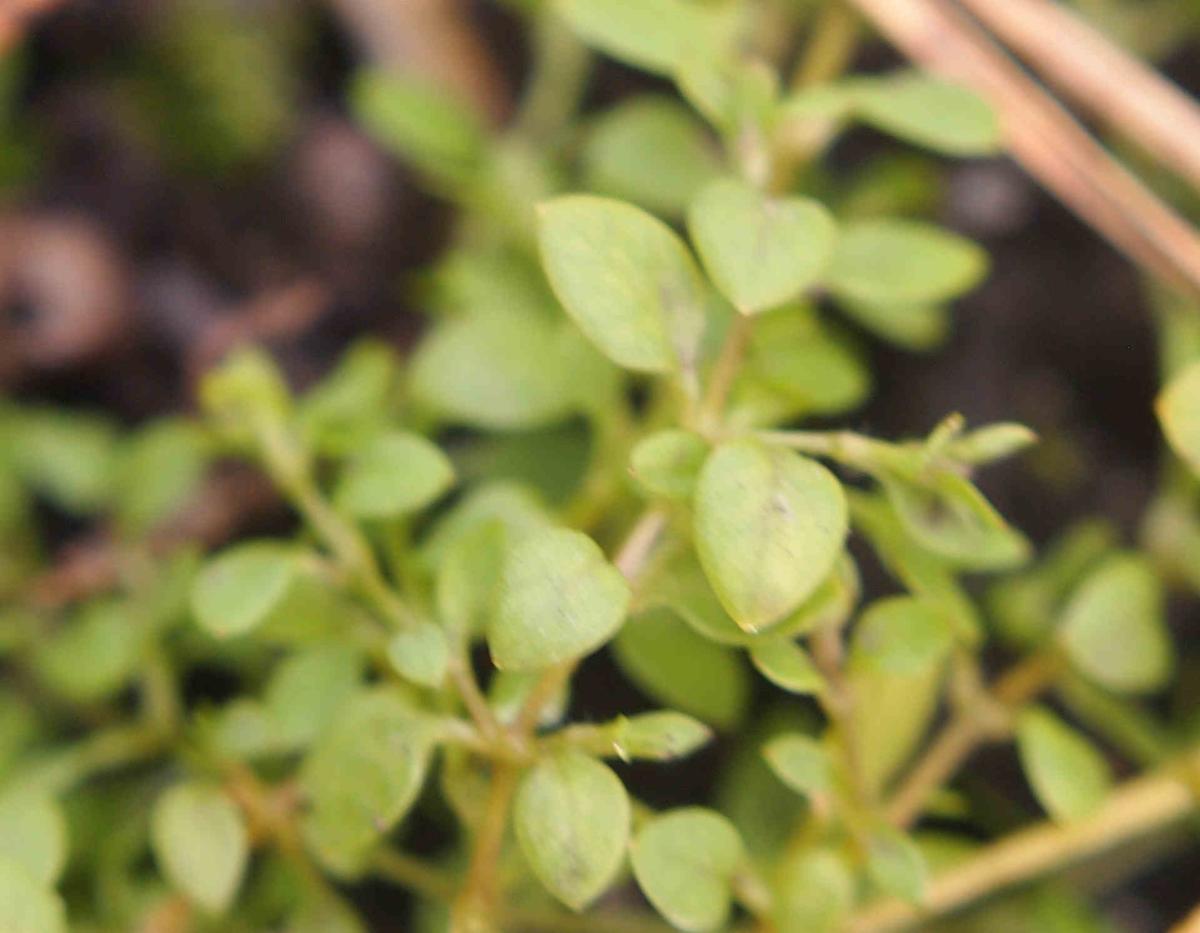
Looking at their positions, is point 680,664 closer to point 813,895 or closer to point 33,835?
point 813,895

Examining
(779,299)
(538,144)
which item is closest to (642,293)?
(779,299)

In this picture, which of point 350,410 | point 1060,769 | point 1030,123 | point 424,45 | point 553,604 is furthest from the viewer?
point 424,45

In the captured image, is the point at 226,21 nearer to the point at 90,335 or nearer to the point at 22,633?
the point at 90,335

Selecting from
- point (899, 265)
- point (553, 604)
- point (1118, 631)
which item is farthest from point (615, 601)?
point (1118, 631)

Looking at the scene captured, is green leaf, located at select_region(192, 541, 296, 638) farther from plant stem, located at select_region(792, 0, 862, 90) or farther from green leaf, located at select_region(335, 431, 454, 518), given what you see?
plant stem, located at select_region(792, 0, 862, 90)

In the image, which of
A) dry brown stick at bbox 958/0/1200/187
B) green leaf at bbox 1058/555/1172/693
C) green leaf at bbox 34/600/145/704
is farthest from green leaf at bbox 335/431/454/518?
dry brown stick at bbox 958/0/1200/187

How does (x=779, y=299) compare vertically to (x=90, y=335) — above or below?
above
